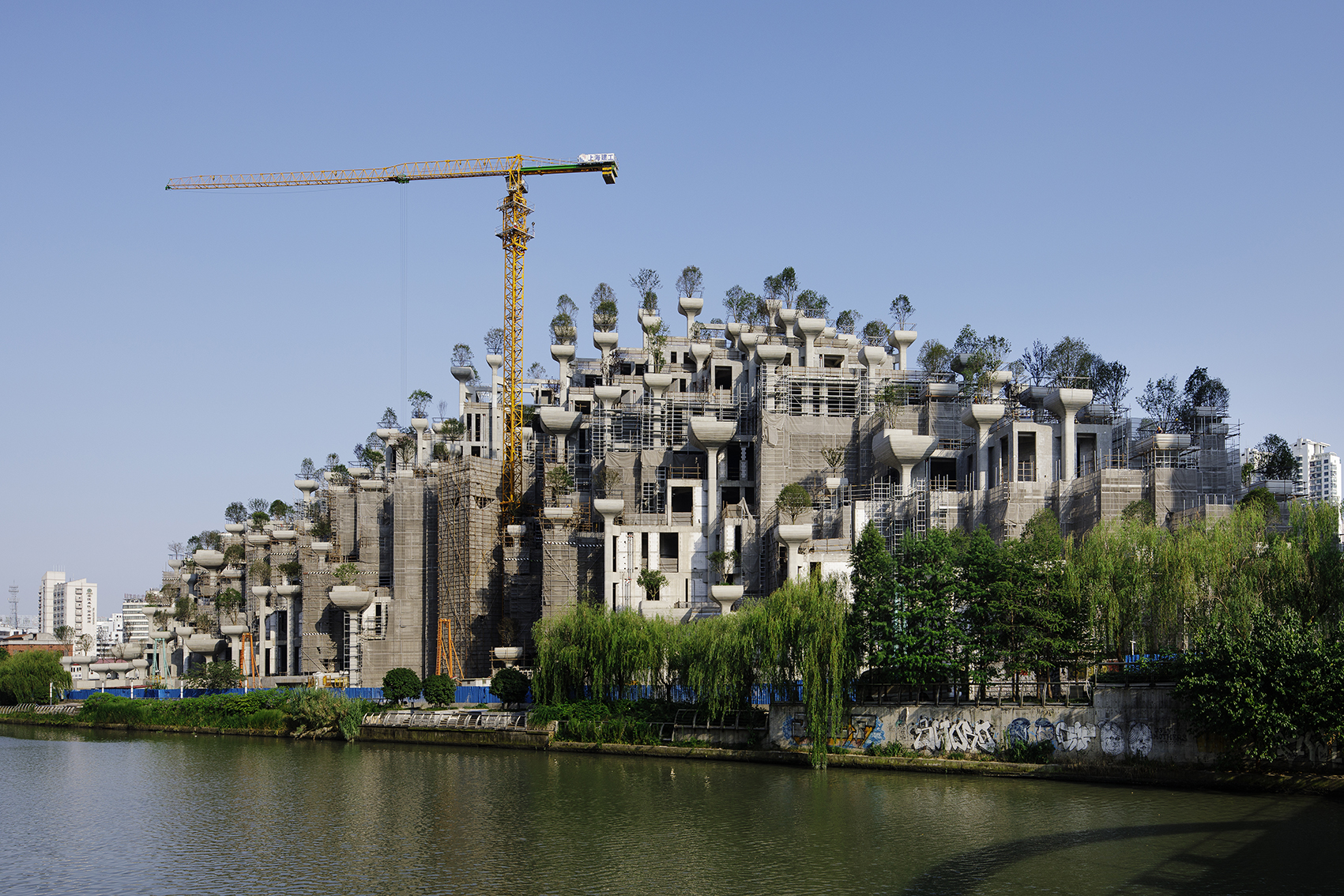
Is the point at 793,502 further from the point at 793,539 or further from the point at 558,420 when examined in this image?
the point at 558,420

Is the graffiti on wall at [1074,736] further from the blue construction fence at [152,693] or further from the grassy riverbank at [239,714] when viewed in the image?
the blue construction fence at [152,693]

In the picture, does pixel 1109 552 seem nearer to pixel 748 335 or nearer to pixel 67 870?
A: pixel 67 870

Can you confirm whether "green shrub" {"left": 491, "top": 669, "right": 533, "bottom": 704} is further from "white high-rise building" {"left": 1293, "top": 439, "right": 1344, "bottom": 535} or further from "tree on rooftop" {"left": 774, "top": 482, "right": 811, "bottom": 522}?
"white high-rise building" {"left": 1293, "top": 439, "right": 1344, "bottom": 535}

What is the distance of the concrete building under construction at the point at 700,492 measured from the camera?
80.6 m

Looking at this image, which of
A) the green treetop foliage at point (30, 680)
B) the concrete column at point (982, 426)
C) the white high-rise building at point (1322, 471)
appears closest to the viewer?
the concrete column at point (982, 426)

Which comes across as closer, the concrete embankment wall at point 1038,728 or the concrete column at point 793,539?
the concrete embankment wall at point 1038,728

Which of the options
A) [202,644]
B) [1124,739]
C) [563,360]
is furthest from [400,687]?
[202,644]

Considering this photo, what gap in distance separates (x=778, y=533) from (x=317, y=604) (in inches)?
1875

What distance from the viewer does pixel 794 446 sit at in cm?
9431

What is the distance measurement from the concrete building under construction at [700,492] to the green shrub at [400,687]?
42.4 feet

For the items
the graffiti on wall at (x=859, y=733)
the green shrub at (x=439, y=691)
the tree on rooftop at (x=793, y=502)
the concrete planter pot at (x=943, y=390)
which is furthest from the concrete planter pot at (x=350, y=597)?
the graffiti on wall at (x=859, y=733)

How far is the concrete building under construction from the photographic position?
264 feet

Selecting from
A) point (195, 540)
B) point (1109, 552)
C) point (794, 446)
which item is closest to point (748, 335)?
point (794, 446)

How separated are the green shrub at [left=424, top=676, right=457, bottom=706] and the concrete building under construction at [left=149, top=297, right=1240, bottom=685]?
12.4 meters
